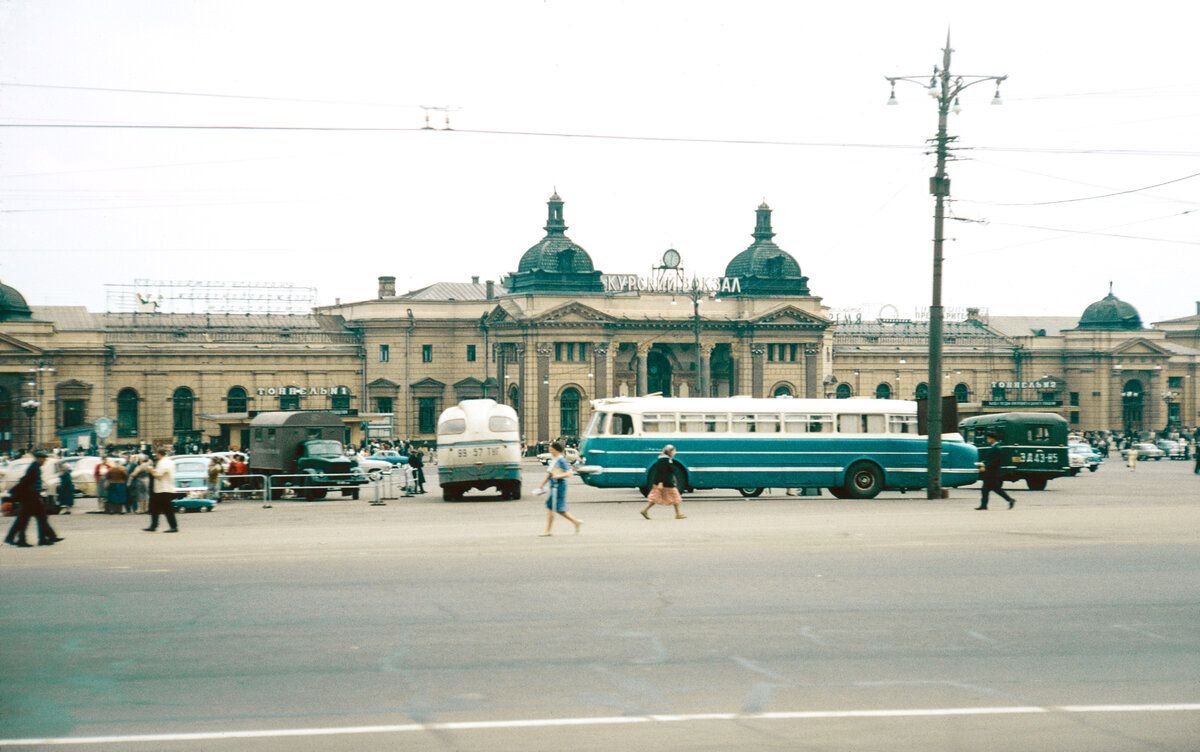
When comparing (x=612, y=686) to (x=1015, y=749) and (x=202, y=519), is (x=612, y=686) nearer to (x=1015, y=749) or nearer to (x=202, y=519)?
(x=1015, y=749)

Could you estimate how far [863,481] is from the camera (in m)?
38.1

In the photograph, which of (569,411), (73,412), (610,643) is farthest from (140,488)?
(569,411)

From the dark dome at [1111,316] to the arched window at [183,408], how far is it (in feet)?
263

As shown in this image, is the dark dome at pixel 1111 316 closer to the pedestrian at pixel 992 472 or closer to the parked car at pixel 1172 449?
the parked car at pixel 1172 449

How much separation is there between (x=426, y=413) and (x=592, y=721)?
340ft

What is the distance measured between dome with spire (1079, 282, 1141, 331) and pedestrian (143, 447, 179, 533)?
119m

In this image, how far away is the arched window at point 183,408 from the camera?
104375 mm

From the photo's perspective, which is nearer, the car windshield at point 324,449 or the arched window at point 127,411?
the car windshield at point 324,449

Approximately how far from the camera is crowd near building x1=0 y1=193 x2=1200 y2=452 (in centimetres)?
10162

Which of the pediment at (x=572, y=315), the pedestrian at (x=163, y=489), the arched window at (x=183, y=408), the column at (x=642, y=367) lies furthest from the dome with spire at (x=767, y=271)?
the pedestrian at (x=163, y=489)

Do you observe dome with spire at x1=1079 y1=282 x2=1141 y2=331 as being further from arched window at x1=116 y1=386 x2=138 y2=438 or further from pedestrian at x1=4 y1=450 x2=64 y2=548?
pedestrian at x1=4 y1=450 x2=64 y2=548

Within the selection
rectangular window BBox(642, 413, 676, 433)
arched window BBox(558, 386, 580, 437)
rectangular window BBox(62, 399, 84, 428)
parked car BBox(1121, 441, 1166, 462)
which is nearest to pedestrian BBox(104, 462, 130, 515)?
rectangular window BBox(642, 413, 676, 433)

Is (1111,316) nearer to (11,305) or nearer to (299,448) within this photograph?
(11,305)

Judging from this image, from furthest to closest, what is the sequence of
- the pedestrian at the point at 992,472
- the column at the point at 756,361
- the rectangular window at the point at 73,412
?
the column at the point at 756,361, the rectangular window at the point at 73,412, the pedestrian at the point at 992,472
